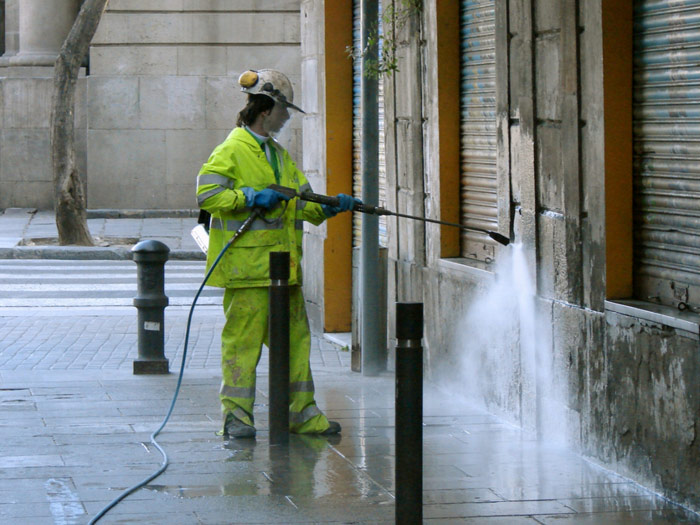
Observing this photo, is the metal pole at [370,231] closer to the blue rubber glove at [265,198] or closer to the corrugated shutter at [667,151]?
the blue rubber glove at [265,198]

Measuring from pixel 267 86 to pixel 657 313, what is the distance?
2473 mm

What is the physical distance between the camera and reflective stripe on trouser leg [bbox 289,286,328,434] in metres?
7.11

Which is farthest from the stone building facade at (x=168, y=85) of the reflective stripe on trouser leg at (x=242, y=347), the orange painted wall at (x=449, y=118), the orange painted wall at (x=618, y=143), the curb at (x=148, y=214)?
the orange painted wall at (x=618, y=143)

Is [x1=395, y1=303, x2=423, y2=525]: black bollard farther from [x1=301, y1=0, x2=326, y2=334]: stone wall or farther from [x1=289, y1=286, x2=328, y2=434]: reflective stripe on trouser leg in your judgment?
[x1=301, y1=0, x2=326, y2=334]: stone wall

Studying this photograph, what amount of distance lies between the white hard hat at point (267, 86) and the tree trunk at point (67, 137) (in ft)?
39.1

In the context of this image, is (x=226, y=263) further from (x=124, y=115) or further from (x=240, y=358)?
(x=124, y=115)

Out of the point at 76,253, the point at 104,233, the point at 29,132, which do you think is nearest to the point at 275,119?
the point at 76,253

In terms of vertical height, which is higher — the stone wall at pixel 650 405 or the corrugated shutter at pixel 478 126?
the corrugated shutter at pixel 478 126

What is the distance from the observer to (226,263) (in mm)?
6941

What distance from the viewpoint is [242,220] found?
22.9 ft

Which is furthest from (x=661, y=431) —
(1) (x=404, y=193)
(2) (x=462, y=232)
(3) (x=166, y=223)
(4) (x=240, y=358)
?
(3) (x=166, y=223)

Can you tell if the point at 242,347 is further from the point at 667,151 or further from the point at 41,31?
the point at 41,31

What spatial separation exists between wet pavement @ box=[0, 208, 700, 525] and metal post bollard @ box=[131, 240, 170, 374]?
6.8 inches

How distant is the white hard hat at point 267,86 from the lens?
23.0ft
